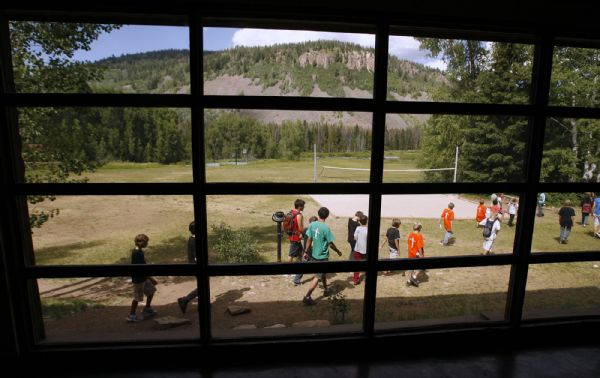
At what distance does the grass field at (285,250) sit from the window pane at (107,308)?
0.78 ft

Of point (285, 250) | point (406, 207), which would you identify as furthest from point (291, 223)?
point (406, 207)

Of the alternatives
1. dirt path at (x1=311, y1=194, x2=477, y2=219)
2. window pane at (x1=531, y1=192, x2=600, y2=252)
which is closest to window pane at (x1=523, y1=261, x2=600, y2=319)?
window pane at (x1=531, y1=192, x2=600, y2=252)

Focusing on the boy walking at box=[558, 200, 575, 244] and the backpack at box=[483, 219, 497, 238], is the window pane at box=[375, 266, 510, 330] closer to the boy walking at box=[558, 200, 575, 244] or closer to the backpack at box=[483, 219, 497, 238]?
the backpack at box=[483, 219, 497, 238]

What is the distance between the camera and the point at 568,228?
8836mm

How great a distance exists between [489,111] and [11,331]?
3694 mm

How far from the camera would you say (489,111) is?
2.25 meters

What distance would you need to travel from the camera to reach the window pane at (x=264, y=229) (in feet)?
19.4

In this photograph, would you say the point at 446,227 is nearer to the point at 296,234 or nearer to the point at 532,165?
the point at 296,234

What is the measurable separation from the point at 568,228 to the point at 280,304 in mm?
8453

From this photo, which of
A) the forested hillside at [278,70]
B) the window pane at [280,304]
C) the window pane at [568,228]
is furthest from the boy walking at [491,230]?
the forested hillside at [278,70]

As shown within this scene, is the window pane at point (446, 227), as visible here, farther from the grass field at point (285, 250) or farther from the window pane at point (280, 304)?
the window pane at point (280, 304)

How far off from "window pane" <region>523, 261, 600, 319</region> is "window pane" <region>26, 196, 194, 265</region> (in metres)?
9.83

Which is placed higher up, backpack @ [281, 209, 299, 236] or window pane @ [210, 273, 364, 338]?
backpack @ [281, 209, 299, 236]

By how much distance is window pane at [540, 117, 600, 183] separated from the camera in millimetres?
12469
